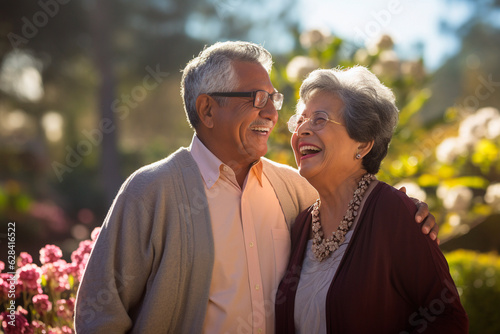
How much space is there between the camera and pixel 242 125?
2889 mm

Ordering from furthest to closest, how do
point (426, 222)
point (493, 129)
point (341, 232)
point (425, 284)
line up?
point (493, 129)
point (341, 232)
point (426, 222)
point (425, 284)

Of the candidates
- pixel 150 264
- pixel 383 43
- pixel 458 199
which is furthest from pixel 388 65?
pixel 150 264

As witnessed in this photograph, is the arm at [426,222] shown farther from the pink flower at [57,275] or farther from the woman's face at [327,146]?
the pink flower at [57,275]

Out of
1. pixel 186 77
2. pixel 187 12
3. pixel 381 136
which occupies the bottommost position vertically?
pixel 381 136

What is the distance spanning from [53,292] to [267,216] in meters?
1.41

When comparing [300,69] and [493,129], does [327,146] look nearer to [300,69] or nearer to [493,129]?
[300,69]

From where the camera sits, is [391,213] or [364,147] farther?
[364,147]

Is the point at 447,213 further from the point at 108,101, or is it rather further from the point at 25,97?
the point at 25,97

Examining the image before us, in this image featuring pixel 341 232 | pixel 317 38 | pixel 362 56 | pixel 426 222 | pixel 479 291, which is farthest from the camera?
pixel 362 56

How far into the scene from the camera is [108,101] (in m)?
13.1

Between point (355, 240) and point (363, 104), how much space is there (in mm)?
684

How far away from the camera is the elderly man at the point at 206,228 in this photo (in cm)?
250

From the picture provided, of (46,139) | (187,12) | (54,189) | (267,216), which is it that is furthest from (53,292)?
(46,139)

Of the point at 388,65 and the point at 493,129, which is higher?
the point at 388,65
